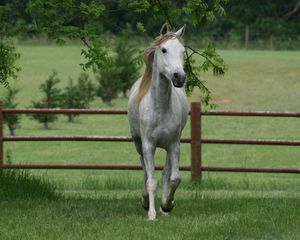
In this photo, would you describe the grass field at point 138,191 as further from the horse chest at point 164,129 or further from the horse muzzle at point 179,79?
the horse muzzle at point 179,79

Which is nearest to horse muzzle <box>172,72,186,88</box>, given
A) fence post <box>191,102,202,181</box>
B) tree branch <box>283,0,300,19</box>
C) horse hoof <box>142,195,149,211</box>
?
horse hoof <box>142,195,149,211</box>

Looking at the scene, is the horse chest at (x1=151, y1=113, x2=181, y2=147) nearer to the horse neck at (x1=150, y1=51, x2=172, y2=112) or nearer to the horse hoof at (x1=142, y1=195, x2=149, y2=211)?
the horse neck at (x1=150, y1=51, x2=172, y2=112)

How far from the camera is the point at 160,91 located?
1040 centimetres

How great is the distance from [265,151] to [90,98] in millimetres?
8467

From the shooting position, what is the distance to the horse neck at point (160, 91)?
10362mm

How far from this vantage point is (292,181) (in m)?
17.8

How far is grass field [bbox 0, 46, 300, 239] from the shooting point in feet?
31.0

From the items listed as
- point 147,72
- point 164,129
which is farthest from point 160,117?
point 147,72

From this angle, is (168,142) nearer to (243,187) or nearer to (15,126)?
(243,187)

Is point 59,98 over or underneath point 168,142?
underneath

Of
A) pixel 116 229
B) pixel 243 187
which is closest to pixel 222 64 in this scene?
pixel 116 229

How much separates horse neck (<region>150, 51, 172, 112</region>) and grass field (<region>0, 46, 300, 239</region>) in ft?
4.05

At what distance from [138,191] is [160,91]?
449 cm

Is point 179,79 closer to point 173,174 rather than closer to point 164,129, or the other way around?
point 164,129
